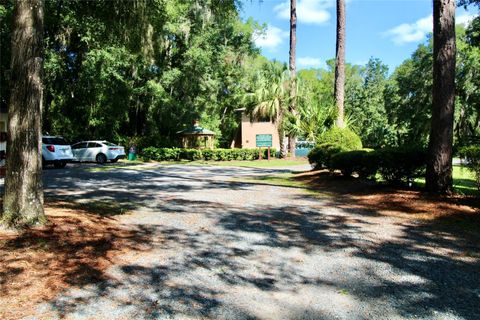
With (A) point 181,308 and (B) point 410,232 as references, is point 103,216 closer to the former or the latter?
(A) point 181,308

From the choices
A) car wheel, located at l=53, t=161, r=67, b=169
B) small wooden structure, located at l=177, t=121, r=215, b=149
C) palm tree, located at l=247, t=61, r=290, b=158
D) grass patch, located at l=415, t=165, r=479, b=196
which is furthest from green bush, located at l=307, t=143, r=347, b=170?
small wooden structure, located at l=177, t=121, r=215, b=149

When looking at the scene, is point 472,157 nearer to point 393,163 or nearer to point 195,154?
point 393,163

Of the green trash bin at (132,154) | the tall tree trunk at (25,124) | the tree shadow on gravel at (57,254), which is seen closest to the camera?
the tree shadow on gravel at (57,254)

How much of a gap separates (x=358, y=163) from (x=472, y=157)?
11.5ft

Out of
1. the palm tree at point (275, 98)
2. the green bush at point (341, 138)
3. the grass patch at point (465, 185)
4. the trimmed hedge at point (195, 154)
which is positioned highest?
the palm tree at point (275, 98)

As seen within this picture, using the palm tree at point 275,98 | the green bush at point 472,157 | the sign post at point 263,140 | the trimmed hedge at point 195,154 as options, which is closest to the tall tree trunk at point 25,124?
the green bush at point 472,157

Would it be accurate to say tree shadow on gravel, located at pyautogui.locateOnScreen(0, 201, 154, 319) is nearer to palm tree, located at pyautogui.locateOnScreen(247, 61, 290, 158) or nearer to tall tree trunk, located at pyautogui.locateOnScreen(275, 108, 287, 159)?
tall tree trunk, located at pyautogui.locateOnScreen(275, 108, 287, 159)

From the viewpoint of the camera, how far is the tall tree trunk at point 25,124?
552 cm

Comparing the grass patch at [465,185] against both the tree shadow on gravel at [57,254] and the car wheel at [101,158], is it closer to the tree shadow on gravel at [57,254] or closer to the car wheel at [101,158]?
the tree shadow on gravel at [57,254]

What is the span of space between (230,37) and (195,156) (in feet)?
38.3

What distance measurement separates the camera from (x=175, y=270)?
176 inches

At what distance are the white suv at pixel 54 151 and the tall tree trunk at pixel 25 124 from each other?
15.2 metres

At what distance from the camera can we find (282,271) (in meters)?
4.46

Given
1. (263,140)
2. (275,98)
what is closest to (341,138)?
(275,98)
